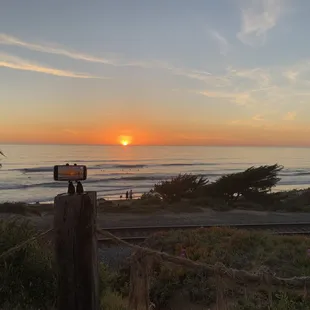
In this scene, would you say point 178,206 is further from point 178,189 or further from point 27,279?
point 27,279

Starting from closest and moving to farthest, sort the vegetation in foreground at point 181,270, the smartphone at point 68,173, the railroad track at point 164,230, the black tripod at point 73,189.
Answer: the smartphone at point 68,173, the black tripod at point 73,189, the vegetation in foreground at point 181,270, the railroad track at point 164,230

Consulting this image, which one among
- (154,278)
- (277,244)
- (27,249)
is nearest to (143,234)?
(277,244)

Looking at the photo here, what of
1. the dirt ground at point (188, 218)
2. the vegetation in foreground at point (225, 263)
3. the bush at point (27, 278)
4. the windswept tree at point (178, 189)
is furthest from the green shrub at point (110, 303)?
the windswept tree at point (178, 189)

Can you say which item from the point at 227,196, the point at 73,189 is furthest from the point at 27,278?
the point at 227,196

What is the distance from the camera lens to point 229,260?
790cm

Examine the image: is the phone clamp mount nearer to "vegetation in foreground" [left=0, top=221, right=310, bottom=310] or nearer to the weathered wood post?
the weathered wood post

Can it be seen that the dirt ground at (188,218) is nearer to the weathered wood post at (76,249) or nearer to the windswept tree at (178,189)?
the windswept tree at (178,189)

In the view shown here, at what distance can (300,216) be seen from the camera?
64.0 feet

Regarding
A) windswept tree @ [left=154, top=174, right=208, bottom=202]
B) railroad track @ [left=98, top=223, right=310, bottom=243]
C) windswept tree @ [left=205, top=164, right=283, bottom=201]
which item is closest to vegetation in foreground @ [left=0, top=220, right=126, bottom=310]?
railroad track @ [left=98, top=223, right=310, bottom=243]

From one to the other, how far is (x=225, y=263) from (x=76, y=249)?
5417mm

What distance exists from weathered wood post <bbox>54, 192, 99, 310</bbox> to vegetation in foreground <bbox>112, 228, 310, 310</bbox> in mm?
2119

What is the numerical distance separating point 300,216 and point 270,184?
7742 millimetres

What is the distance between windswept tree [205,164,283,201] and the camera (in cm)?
2627

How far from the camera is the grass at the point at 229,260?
580 cm
